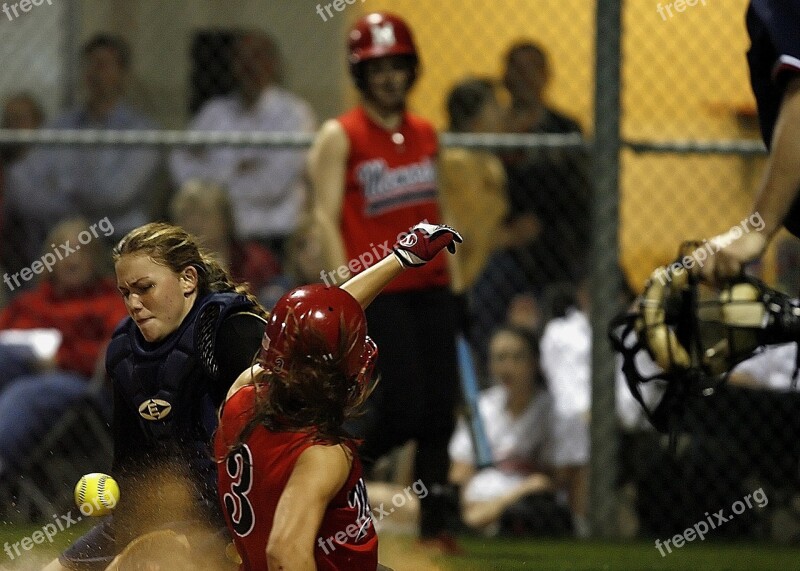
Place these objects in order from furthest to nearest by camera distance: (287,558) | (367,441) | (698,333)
→ 1. (367,441)
2. (698,333)
3. (287,558)

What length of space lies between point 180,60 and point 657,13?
324 cm

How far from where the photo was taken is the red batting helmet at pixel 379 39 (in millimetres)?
6344

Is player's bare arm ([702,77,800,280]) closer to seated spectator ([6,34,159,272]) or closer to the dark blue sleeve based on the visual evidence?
the dark blue sleeve

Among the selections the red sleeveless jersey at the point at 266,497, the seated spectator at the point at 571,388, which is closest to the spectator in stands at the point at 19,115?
the seated spectator at the point at 571,388

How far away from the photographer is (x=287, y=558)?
3318mm

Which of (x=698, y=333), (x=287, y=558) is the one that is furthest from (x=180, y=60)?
(x=287, y=558)

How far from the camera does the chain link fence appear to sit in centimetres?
721

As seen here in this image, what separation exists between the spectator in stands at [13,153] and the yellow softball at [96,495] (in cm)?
447

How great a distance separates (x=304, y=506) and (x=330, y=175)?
10.3 feet

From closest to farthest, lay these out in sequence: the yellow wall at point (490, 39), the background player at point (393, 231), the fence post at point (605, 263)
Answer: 1. the background player at point (393, 231)
2. the fence post at point (605, 263)
3. the yellow wall at point (490, 39)

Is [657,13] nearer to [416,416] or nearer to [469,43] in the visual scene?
[469,43]

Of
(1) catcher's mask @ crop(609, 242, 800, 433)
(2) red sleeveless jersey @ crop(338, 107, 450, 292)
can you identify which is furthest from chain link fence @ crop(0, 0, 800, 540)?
(1) catcher's mask @ crop(609, 242, 800, 433)

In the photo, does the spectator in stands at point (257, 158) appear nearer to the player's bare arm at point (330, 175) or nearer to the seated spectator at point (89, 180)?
the seated spectator at point (89, 180)

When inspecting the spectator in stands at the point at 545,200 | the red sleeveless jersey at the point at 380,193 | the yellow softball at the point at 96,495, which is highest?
the red sleeveless jersey at the point at 380,193
